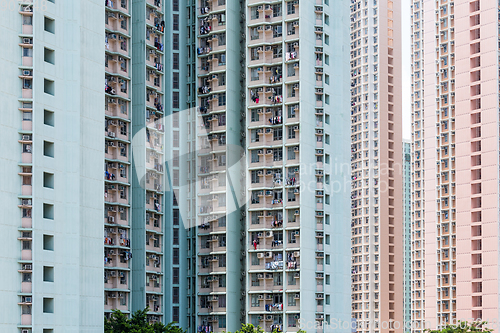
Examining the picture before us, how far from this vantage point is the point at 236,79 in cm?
7500

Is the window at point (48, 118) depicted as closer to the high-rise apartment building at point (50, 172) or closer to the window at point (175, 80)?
the high-rise apartment building at point (50, 172)

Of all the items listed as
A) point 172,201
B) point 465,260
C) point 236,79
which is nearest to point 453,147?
point 465,260

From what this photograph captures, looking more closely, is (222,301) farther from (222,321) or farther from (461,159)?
(461,159)

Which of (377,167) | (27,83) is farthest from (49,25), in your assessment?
(377,167)

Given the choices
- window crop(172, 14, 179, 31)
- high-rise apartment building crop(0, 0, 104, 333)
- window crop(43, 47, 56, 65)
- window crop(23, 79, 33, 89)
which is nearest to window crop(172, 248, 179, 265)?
window crop(172, 14, 179, 31)

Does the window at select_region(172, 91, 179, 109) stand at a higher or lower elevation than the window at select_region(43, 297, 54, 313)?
higher

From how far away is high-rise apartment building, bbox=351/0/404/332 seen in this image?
112 metres

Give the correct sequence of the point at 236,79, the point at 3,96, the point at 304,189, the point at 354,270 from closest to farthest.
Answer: the point at 3,96 → the point at 304,189 → the point at 236,79 → the point at 354,270

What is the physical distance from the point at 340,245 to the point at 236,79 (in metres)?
17.0

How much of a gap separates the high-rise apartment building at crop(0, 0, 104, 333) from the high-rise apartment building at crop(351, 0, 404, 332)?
207 ft

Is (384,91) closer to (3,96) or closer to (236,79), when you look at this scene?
(236,79)

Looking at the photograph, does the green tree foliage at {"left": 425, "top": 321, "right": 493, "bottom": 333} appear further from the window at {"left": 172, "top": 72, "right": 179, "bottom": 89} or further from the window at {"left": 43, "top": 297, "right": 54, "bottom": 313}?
the window at {"left": 43, "top": 297, "right": 54, "bottom": 313}

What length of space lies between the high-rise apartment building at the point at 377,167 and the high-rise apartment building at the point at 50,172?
63229 mm

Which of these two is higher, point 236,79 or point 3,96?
point 236,79
